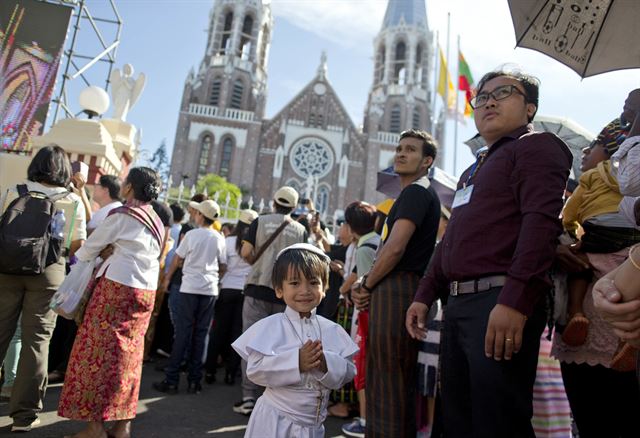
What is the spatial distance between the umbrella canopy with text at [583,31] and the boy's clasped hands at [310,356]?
7.02 feet

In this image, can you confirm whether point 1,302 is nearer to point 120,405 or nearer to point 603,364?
point 120,405

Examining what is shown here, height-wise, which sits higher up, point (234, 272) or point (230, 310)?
point (234, 272)

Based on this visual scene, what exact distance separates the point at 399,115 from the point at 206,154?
52.8 feet

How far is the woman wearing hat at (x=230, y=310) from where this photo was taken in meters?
5.38

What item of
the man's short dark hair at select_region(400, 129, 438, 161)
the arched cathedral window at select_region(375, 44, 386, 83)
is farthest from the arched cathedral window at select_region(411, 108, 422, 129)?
the man's short dark hair at select_region(400, 129, 438, 161)

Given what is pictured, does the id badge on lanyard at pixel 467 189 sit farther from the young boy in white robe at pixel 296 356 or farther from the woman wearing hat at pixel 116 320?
the woman wearing hat at pixel 116 320

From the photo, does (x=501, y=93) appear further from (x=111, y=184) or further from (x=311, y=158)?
(x=311, y=158)

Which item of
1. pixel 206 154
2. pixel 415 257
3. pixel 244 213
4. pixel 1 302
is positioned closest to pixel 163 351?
pixel 244 213

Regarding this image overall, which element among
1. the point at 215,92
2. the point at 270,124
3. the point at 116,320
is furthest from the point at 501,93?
the point at 215,92

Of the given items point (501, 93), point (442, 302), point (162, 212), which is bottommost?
point (442, 302)

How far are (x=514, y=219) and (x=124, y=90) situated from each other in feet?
23.4

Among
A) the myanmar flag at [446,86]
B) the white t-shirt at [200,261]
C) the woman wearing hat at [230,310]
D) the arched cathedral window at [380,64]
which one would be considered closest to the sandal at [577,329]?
the white t-shirt at [200,261]

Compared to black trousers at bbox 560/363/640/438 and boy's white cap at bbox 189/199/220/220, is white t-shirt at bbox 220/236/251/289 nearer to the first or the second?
boy's white cap at bbox 189/199/220/220

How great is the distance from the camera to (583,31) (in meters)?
2.64
